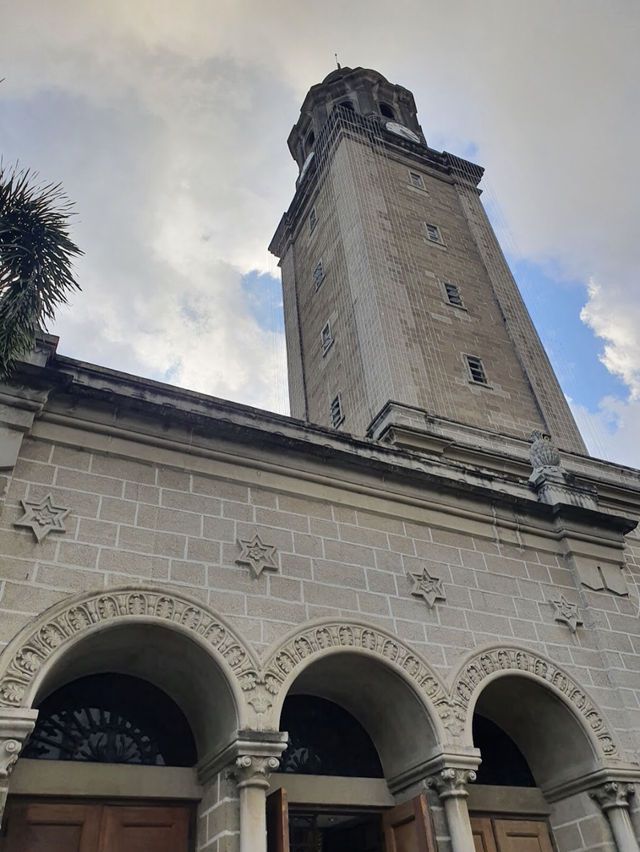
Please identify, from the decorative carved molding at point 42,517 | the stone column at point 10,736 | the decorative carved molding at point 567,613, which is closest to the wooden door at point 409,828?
the decorative carved molding at point 567,613

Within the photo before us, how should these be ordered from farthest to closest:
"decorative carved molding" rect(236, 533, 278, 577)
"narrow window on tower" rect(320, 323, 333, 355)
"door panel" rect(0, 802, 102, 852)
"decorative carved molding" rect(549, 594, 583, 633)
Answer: "narrow window on tower" rect(320, 323, 333, 355)
"decorative carved molding" rect(549, 594, 583, 633)
"decorative carved molding" rect(236, 533, 278, 577)
"door panel" rect(0, 802, 102, 852)

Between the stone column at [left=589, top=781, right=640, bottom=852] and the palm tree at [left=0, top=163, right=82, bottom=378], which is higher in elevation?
the palm tree at [left=0, top=163, right=82, bottom=378]

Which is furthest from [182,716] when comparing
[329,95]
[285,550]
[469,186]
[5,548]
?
[329,95]

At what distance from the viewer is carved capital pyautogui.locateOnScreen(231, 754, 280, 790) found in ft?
23.6

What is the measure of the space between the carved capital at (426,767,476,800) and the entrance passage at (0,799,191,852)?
9.63 ft

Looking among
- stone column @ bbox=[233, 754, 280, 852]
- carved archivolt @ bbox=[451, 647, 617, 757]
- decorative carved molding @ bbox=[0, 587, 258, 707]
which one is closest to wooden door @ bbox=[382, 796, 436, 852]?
carved archivolt @ bbox=[451, 647, 617, 757]

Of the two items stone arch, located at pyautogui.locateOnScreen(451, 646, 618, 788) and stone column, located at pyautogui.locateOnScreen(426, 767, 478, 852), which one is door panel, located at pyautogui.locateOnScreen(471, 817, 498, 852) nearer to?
stone column, located at pyautogui.locateOnScreen(426, 767, 478, 852)

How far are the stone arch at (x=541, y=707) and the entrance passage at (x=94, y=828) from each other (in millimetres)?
3675

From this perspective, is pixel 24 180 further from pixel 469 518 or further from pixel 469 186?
pixel 469 186

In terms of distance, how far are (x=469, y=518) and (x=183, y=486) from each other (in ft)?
15.0

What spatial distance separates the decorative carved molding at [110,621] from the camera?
660 cm

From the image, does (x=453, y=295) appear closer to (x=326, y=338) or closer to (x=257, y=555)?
(x=326, y=338)

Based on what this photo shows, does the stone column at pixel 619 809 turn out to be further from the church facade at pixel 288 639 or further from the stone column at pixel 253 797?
the stone column at pixel 253 797

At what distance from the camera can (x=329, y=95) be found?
31984mm
